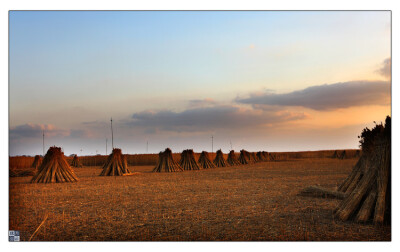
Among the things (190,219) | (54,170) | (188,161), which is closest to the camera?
(190,219)

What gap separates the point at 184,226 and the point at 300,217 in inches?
95.6

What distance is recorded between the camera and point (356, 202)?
256 inches

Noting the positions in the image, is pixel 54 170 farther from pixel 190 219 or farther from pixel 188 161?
pixel 188 161

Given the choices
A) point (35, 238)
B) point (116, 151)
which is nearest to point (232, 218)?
point (35, 238)

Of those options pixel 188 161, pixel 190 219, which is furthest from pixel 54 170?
pixel 188 161

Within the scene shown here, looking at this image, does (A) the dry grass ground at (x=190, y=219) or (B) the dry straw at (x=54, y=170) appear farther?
(B) the dry straw at (x=54, y=170)

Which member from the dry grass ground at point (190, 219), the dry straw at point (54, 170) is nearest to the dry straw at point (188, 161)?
the dry straw at point (54, 170)

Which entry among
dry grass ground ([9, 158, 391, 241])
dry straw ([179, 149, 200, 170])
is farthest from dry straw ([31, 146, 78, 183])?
dry straw ([179, 149, 200, 170])

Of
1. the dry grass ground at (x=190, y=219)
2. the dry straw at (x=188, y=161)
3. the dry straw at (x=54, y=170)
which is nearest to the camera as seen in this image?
the dry grass ground at (x=190, y=219)

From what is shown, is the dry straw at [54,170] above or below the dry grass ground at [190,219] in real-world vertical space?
above

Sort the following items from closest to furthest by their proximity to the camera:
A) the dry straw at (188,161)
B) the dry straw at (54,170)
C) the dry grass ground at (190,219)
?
the dry grass ground at (190,219)
the dry straw at (54,170)
the dry straw at (188,161)

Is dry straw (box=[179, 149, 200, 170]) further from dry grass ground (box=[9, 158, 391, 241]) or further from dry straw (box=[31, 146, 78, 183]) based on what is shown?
dry grass ground (box=[9, 158, 391, 241])

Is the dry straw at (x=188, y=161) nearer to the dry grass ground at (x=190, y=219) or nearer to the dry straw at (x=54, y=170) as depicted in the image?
the dry straw at (x=54, y=170)

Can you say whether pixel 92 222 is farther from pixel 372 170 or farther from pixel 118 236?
pixel 372 170
